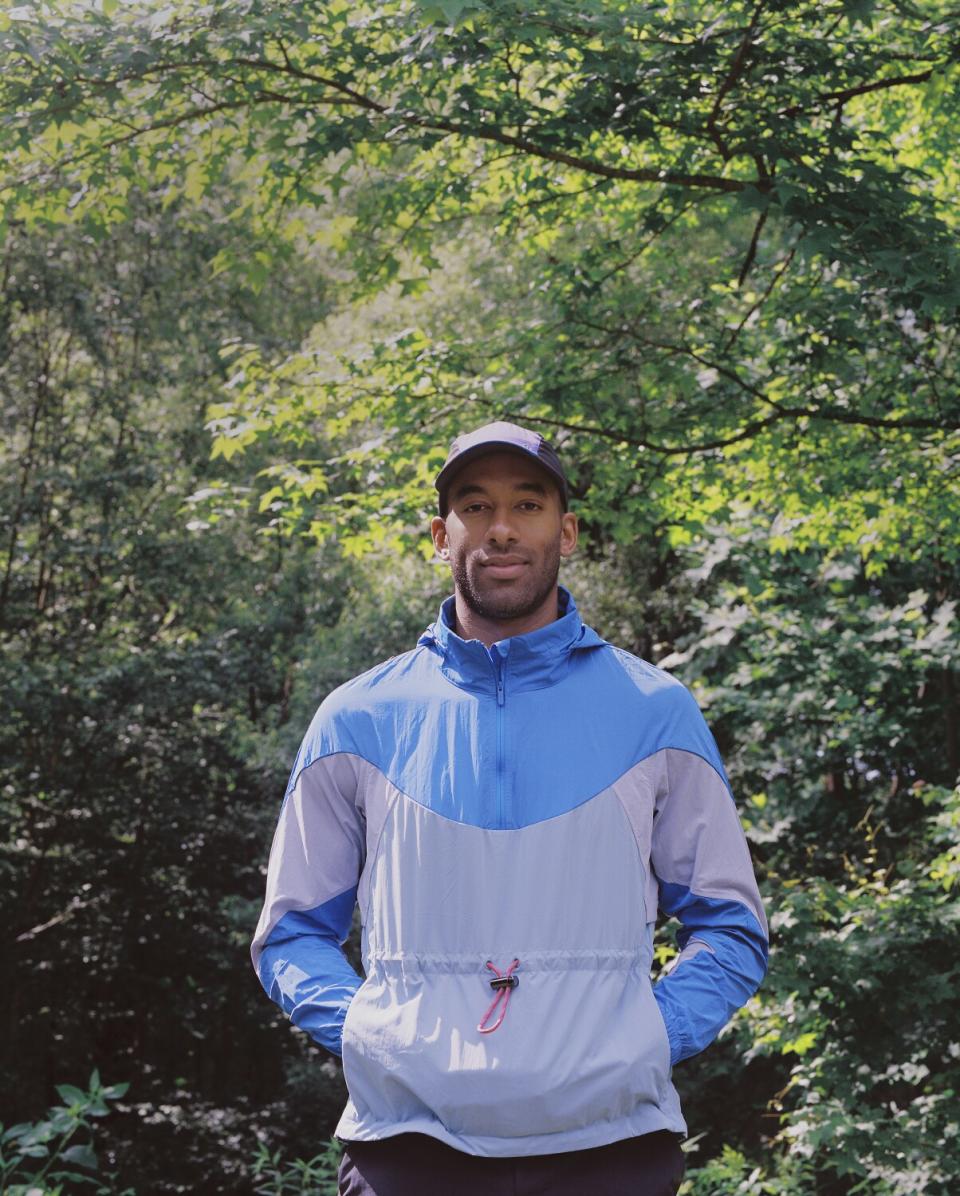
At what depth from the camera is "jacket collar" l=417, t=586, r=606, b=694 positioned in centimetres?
192

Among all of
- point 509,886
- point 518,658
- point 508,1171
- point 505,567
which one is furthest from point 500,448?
point 508,1171

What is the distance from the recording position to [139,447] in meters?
13.8

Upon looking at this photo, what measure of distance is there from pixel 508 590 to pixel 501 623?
2.0 inches

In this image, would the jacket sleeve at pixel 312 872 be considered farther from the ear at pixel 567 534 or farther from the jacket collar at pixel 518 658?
the ear at pixel 567 534

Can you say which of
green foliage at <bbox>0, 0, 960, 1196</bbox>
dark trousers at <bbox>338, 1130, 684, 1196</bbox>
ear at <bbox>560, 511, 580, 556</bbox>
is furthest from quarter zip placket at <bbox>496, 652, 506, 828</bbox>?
green foliage at <bbox>0, 0, 960, 1196</bbox>

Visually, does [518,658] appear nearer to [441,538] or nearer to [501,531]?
[501,531]

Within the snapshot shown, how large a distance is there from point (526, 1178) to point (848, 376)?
4359 millimetres

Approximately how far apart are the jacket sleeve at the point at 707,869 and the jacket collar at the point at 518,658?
0.64 ft

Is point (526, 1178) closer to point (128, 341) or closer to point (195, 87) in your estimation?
point (195, 87)

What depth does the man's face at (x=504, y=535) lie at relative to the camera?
1.98 metres

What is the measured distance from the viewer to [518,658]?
75.9 inches

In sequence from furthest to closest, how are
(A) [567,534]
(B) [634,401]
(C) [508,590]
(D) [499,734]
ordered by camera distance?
1. (B) [634,401]
2. (A) [567,534]
3. (C) [508,590]
4. (D) [499,734]

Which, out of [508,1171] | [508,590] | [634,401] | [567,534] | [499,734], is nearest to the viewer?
[508,1171]

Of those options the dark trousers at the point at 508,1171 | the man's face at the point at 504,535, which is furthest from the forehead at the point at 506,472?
the dark trousers at the point at 508,1171
